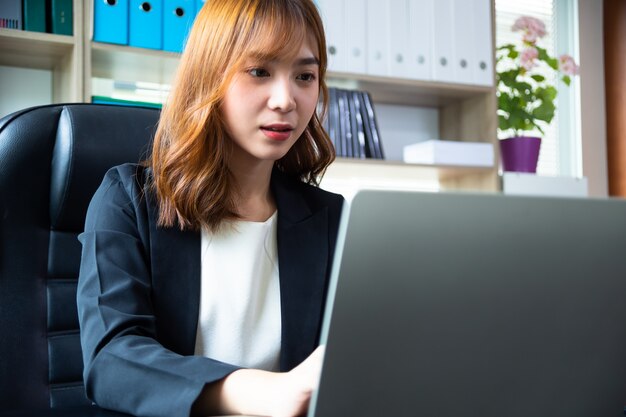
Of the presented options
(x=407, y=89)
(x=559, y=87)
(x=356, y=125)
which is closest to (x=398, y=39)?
(x=407, y=89)

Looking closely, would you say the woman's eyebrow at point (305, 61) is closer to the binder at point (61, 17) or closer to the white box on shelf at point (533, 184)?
the binder at point (61, 17)

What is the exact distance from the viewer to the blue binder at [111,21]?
2027mm

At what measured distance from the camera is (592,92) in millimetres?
3258

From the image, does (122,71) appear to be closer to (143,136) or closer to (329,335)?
(143,136)

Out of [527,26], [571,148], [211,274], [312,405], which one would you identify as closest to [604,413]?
[312,405]

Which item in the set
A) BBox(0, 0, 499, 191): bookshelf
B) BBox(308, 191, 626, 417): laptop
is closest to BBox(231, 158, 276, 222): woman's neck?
BBox(308, 191, 626, 417): laptop

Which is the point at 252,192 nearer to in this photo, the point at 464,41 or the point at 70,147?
the point at 70,147

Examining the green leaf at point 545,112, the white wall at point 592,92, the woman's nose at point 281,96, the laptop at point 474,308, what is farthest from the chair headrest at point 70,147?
the white wall at point 592,92

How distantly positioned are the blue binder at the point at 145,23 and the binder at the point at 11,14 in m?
0.32

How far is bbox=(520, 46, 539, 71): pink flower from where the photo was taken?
8.86 ft

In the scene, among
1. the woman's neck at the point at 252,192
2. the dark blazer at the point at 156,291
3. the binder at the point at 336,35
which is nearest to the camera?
the dark blazer at the point at 156,291

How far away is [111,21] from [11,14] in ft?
0.93

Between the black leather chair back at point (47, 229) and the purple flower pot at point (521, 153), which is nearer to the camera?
the black leather chair back at point (47, 229)

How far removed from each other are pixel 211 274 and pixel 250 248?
81 mm
